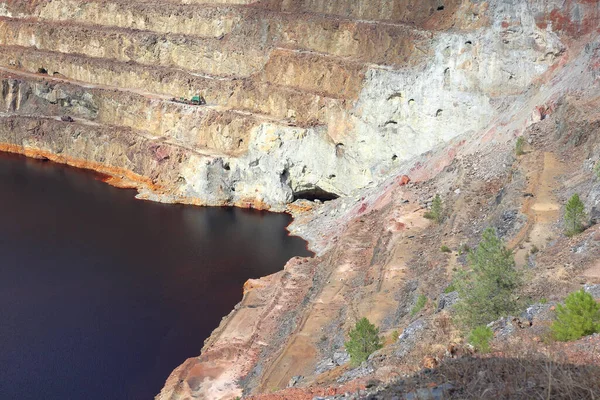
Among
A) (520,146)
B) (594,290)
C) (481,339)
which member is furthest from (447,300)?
(520,146)

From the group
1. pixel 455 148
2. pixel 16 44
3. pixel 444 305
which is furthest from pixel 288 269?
pixel 16 44

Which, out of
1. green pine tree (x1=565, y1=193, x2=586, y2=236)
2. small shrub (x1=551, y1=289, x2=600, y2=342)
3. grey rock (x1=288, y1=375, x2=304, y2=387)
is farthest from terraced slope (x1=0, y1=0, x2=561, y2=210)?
small shrub (x1=551, y1=289, x2=600, y2=342)

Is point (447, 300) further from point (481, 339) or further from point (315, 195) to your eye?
point (315, 195)

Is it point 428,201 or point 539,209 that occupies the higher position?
point 539,209

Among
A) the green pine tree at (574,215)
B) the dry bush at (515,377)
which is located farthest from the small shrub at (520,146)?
the dry bush at (515,377)

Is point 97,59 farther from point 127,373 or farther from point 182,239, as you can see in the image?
point 127,373

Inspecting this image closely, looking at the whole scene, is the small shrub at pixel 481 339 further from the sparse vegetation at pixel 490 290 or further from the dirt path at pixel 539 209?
the dirt path at pixel 539 209
